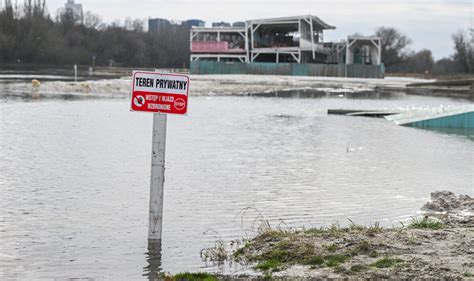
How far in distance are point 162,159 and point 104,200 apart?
3703mm

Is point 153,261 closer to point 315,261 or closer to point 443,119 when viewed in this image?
point 315,261

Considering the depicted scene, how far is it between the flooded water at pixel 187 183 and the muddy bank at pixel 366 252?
→ 25.7 inches

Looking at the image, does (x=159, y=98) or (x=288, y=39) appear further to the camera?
(x=288, y=39)

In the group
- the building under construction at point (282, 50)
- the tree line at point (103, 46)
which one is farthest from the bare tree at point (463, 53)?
the building under construction at point (282, 50)

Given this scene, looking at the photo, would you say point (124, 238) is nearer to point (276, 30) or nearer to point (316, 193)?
point (316, 193)

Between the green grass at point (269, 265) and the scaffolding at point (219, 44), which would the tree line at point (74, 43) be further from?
the green grass at point (269, 265)

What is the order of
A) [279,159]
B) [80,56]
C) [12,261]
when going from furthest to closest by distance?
[80,56] → [279,159] → [12,261]

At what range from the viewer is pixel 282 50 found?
363 ft

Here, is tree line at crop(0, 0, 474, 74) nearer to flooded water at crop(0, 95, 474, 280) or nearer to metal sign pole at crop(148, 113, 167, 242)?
flooded water at crop(0, 95, 474, 280)

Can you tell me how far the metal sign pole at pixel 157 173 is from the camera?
9602mm

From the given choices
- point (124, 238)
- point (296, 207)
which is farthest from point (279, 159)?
point (124, 238)

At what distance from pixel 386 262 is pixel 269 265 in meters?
1.19

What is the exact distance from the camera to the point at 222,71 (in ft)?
348

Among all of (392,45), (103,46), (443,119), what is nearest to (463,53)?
(392,45)
